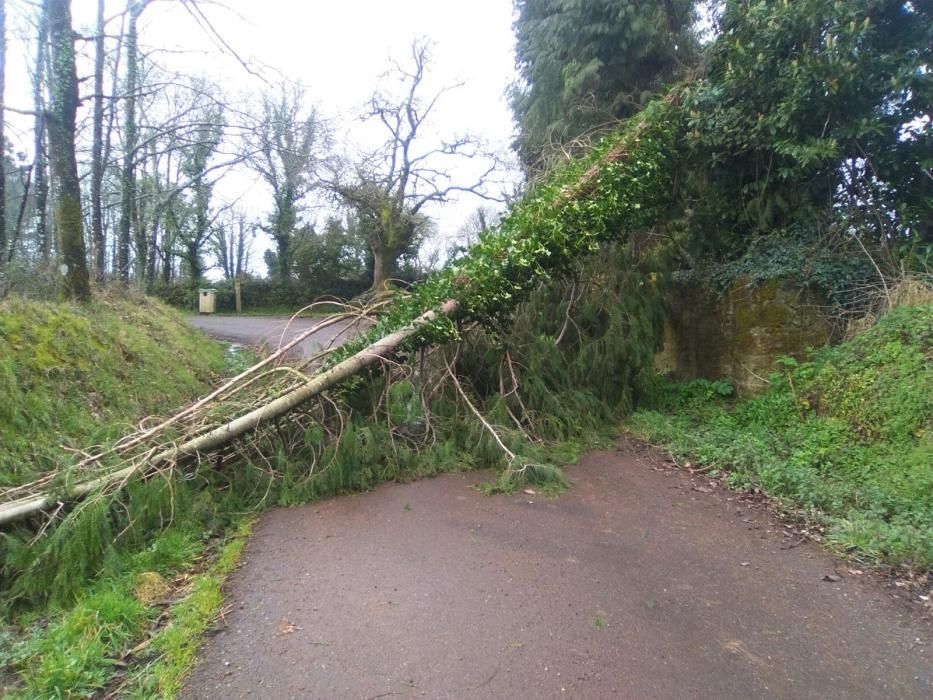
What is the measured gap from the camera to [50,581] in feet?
13.3

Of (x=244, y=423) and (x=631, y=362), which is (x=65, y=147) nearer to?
(x=244, y=423)

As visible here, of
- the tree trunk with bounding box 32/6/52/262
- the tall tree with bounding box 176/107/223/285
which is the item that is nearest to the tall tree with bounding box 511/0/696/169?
the tree trunk with bounding box 32/6/52/262

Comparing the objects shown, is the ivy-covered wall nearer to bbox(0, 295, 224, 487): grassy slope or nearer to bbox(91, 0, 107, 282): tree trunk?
bbox(0, 295, 224, 487): grassy slope

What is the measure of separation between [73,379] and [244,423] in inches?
106

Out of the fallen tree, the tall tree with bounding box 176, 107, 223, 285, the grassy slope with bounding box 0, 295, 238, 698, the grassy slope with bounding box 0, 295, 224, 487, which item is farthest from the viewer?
the tall tree with bounding box 176, 107, 223, 285

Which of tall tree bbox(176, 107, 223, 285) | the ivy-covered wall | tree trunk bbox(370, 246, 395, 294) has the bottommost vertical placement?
the ivy-covered wall

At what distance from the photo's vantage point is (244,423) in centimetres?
548

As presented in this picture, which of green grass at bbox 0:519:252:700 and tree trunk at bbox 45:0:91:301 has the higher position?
tree trunk at bbox 45:0:91:301

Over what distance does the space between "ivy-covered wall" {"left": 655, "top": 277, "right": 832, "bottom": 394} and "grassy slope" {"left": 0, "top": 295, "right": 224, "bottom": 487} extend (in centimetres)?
730

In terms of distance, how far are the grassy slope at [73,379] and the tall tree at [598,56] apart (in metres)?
7.08

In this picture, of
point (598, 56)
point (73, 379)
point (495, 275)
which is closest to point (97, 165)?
point (73, 379)

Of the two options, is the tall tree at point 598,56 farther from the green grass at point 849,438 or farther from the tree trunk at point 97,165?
the tree trunk at point 97,165

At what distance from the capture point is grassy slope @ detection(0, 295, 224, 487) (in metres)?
5.39

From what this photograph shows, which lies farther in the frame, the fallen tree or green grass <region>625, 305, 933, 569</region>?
the fallen tree
